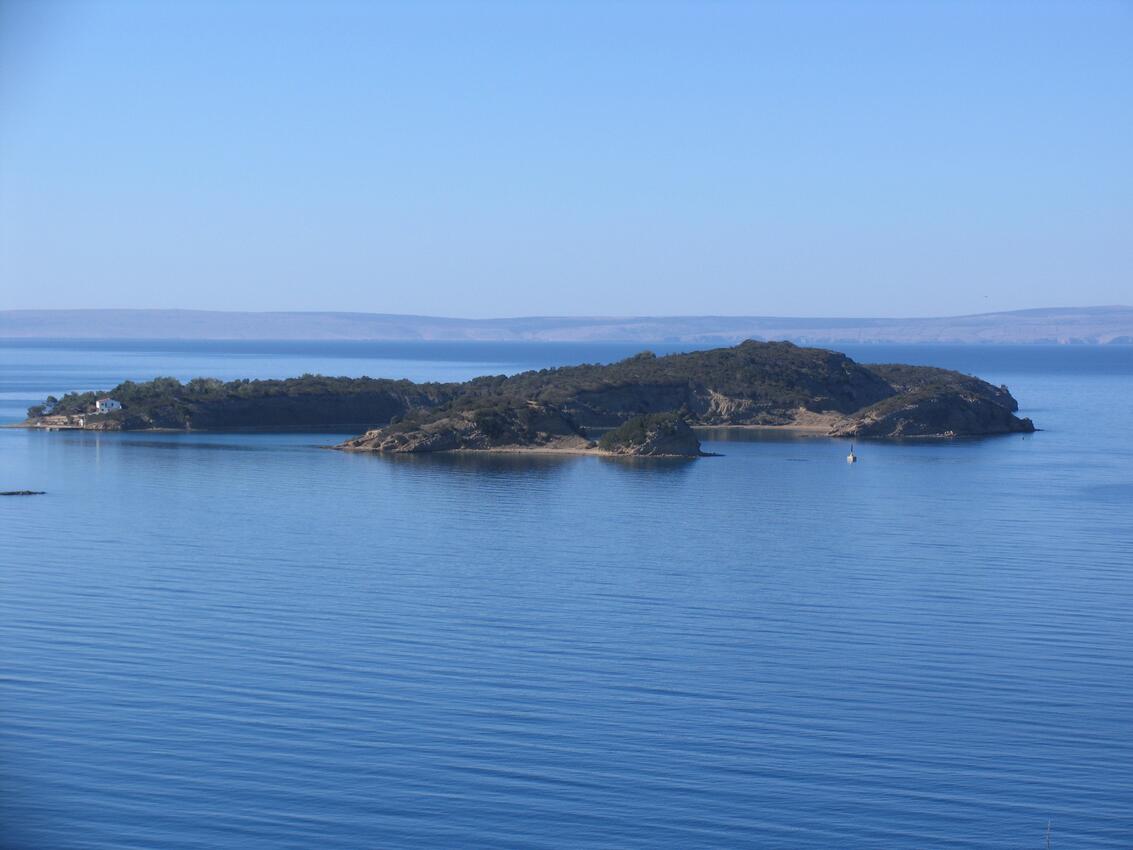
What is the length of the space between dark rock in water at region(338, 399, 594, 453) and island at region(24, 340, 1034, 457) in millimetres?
66

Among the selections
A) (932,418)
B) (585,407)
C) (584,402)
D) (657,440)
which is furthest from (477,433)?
(932,418)

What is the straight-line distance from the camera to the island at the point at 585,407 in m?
72.0

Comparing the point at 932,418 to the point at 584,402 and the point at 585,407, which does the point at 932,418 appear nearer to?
the point at 585,407

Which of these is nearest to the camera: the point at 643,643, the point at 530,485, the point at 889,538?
the point at 643,643

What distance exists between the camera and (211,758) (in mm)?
19594

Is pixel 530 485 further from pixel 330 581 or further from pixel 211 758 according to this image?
pixel 211 758

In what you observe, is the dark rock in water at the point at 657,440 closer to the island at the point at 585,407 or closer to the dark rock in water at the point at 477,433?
the island at the point at 585,407

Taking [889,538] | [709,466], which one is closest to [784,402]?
[709,466]

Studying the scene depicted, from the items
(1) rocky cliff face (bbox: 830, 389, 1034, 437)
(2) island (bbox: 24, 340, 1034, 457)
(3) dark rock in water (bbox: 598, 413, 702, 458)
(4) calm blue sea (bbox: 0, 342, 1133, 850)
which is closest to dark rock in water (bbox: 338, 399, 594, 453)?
(2) island (bbox: 24, 340, 1034, 457)

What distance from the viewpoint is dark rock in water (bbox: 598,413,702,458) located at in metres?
68.9

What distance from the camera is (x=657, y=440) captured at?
69.0 metres

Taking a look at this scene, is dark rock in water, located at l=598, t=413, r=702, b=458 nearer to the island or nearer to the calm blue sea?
the island

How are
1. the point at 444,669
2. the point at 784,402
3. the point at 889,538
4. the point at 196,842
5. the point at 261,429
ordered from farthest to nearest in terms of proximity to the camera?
the point at 784,402, the point at 261,429, the point at 889,538, the point at 444,669, the point at 196,842

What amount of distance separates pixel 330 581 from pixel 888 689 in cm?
1392
